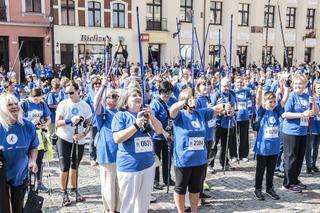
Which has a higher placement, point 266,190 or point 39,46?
point 39,46

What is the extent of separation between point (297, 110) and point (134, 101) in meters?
3.28

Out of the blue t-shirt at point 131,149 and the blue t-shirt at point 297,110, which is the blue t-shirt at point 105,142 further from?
the blue t-shirt at point 297,110

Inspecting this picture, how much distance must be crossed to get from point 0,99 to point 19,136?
1.52ft

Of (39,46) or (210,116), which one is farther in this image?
(39,46)

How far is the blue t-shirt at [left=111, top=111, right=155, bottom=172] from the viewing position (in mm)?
4098

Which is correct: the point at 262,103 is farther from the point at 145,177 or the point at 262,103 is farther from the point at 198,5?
the point at 198,5

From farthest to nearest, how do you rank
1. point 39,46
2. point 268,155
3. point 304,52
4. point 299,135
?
point 304,52 < point 39,46 < point 299,135 < point 268,155

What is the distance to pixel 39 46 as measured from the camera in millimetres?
25688

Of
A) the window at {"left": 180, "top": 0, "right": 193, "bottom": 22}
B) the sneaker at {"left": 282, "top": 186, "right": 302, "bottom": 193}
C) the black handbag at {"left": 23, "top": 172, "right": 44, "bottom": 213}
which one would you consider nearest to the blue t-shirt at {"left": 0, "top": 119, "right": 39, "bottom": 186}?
the black handbag at {"left": 23, "top": 172, "right": 44, "bottom": 213}

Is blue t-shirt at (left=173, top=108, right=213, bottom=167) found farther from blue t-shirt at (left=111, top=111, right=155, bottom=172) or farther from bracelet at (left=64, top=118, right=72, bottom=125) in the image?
bracelet at (left=64, top=118, right=72, bottom=125)

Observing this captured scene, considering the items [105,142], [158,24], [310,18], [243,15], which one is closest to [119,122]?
[105,142]

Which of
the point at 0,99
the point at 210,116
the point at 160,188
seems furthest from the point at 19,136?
the point at 160,188

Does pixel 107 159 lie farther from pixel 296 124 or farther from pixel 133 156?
pixel 296 124

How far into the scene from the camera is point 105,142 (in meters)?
4.83
